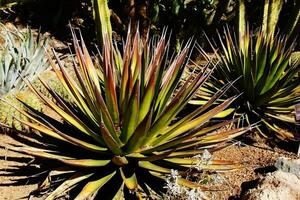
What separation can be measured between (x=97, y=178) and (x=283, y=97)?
8.69 feet

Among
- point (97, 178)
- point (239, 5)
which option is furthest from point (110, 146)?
point (239, 5)

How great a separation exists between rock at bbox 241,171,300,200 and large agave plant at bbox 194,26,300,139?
1.15 m

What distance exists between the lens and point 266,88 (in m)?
5.14

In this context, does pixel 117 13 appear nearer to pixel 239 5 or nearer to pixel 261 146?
pixel 239 5

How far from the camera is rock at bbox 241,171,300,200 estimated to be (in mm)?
3609

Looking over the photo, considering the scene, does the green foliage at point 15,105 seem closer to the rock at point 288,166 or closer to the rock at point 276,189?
the rock at point 276,189

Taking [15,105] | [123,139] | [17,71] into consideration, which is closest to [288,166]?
[123,139]

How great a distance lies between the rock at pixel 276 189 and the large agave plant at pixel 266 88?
115 centimetres

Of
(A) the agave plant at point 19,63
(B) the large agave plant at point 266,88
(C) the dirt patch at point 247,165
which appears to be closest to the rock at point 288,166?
(C) the dirt patch at point 247,165

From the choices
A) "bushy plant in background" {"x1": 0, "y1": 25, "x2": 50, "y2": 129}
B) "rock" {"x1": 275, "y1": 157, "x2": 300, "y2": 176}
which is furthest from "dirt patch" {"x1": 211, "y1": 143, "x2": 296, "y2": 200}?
"bushy plant in background" {"x1": 0, "y1": 25, "x2": 50, "y2": 129}

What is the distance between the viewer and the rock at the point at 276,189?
3609mm

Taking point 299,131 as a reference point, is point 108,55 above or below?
above

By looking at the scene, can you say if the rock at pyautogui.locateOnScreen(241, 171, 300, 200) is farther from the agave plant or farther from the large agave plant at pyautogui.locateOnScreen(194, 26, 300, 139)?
Result: the agave plant

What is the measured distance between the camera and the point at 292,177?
12.9ft
